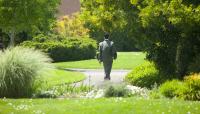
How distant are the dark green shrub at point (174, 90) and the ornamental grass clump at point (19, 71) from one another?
4.05 metres

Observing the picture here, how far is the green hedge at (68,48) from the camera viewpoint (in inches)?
1532

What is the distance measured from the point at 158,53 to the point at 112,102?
880 cm

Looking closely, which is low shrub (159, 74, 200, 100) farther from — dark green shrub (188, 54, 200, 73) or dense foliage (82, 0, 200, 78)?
dark green shrub (188, 54, 200, 73)

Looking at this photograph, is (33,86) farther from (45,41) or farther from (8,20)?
(45,41)

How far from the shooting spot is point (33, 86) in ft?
54.1

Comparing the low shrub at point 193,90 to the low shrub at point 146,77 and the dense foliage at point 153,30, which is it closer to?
the dense foliage at point 153,30

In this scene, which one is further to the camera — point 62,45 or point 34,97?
point 62,45

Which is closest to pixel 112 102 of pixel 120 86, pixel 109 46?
pixel 120 86

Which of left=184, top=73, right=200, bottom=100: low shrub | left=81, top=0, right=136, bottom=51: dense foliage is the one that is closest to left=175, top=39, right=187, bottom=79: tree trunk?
left=81, top=0, right=136, bottom=51: dense foliage

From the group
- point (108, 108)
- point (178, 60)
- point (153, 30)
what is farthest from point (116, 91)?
point (153, 30)

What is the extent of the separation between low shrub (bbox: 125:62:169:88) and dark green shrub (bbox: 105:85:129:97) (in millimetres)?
3745

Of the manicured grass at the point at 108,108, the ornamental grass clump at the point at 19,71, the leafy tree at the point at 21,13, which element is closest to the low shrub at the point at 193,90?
the manicured grass at the point at 108,108

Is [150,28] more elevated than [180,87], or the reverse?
[150,28]

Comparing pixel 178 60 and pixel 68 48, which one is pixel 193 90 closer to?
pixel 178 60
